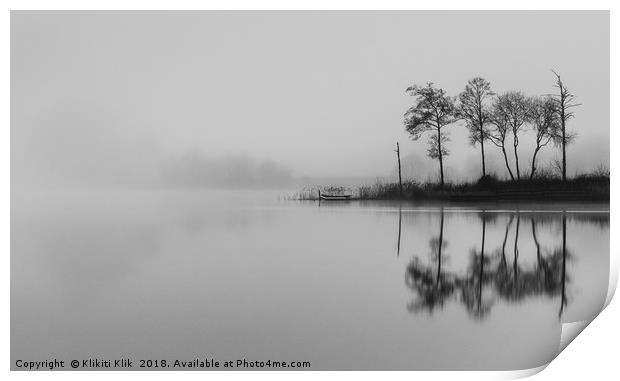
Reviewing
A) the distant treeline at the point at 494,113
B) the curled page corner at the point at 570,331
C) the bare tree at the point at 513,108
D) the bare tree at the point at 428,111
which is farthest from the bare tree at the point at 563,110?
the curled page corner at the point at 570,331

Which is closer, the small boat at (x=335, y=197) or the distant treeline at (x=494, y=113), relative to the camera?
the distant treeline at (x=494, y=113)

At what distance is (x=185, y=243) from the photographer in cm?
367

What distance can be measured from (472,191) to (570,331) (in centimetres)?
96

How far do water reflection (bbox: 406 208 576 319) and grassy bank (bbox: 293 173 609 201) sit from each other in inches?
8.2

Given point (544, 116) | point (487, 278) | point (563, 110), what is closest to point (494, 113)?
point (544, 116)

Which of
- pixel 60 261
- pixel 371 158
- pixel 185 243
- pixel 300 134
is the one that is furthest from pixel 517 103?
pixel 60 261

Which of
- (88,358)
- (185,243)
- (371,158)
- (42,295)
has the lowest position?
(88,358)

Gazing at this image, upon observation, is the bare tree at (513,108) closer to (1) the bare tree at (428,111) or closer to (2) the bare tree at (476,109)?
(2) the bare tree at (476,109)

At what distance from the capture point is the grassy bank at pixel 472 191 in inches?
147

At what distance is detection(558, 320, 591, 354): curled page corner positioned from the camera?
3.54 m

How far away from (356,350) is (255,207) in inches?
40.9

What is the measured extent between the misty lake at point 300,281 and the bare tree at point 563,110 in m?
0.40

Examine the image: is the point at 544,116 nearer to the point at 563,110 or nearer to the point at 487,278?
the point at 563,110
